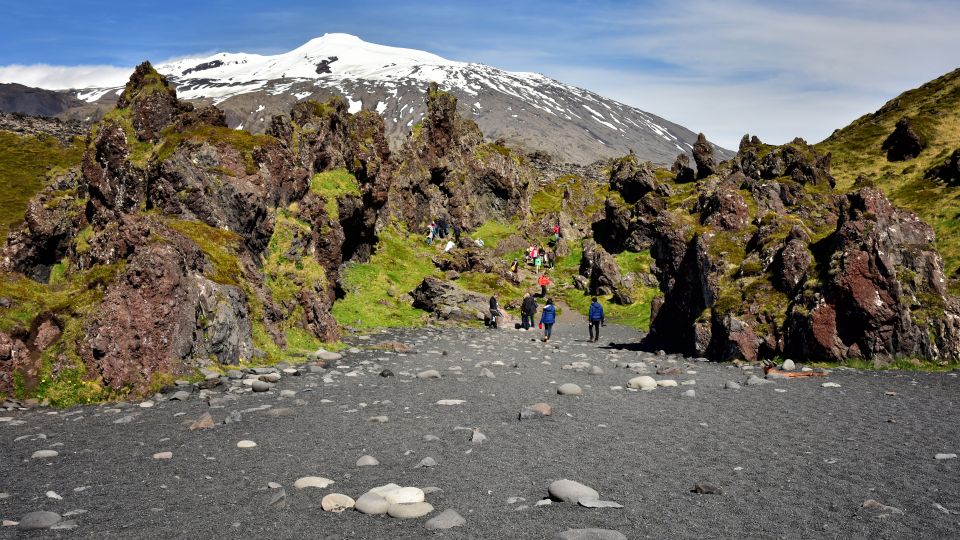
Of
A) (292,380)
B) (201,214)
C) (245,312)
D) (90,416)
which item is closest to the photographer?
(90,416)

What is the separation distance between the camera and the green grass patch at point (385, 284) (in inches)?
1318

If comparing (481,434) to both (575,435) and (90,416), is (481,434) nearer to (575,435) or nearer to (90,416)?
(575,435)

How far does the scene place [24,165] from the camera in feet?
266

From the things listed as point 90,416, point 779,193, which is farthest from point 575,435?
point 779,193

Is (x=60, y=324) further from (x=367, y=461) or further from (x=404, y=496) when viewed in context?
(x=404, y=496)

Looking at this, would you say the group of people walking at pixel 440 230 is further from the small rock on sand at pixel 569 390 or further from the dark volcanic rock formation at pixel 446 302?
the small rock on sand at pixel 569 390

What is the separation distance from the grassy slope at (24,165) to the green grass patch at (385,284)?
23.5 metres

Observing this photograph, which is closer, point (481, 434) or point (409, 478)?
point (409, 478)

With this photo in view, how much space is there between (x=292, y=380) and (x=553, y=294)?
1374 inches

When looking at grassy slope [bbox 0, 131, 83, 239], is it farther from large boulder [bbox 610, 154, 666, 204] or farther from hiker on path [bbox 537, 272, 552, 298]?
large boulder [bbox 610, 154, 666, 204]

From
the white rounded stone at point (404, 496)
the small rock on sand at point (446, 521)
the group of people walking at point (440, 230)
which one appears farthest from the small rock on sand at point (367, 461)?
the group of people walking at point (440, 230)

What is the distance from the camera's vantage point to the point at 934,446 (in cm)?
998

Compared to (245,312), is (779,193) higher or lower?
higher

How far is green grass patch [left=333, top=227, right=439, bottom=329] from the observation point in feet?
110
